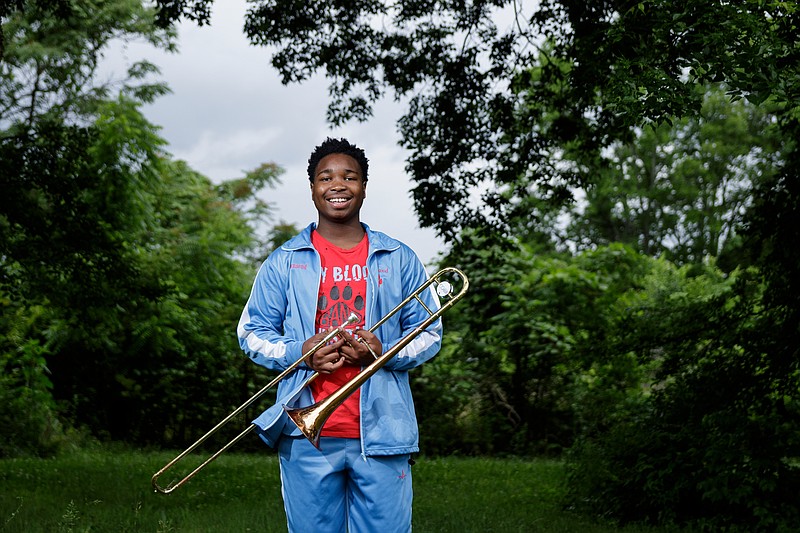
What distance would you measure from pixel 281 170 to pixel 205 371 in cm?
1628

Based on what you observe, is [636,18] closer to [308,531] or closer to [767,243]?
[767,243]

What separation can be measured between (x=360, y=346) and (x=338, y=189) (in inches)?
25.8

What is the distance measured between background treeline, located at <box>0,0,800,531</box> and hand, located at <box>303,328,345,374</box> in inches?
88.4

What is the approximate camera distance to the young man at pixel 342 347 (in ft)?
11.0

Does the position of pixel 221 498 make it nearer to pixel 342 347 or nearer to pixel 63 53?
pixel 342 347

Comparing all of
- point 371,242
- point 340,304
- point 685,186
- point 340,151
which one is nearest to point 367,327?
point 340,304

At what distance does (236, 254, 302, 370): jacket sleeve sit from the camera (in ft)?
11.5

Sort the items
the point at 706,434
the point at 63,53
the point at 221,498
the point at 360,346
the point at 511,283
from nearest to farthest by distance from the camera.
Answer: the point at 360,346 → the point at 706,434 → the point at 221,498 → the point at 511,283 → the point at 63,53

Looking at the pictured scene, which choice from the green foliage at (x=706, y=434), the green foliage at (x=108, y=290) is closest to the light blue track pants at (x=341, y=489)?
the green foliage at (x=706, y=434)

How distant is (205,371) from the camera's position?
15875 millimetres

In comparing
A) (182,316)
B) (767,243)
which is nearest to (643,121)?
(767,243)

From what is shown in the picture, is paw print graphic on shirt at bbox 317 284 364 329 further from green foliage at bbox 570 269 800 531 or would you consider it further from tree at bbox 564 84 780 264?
tree at bbox 564 84 780 264

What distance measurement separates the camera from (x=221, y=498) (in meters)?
8.75

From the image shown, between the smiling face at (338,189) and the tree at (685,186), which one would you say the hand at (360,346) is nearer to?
the smiling face at (338,189)
